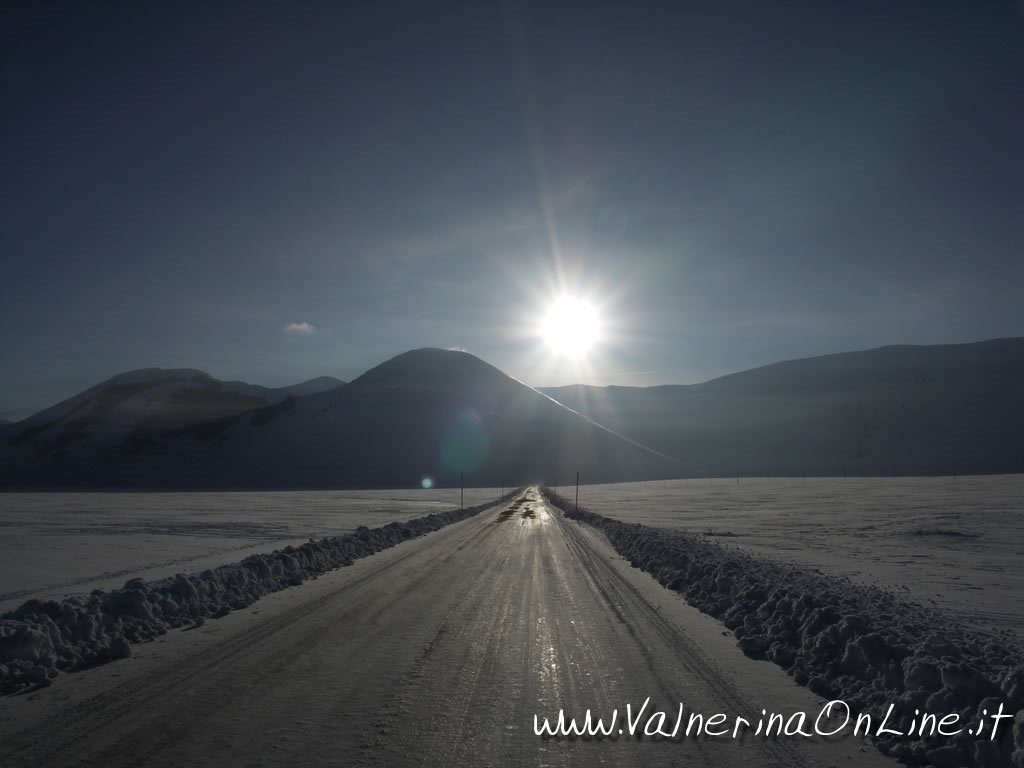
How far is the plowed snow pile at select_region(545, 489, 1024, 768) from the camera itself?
6.38 metres

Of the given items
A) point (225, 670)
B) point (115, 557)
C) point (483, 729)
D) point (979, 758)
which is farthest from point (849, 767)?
point (115, 557)

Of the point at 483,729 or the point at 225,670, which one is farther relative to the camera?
the point at 225,670

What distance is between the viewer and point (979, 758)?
5.93 m

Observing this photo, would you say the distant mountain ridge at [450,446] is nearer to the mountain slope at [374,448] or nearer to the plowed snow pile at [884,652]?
the mountain slope at [374,448]

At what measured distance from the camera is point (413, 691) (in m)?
7.90

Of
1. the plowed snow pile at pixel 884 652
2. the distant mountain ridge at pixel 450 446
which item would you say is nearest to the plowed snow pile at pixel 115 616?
the plowed snow pile at pixel 884 652

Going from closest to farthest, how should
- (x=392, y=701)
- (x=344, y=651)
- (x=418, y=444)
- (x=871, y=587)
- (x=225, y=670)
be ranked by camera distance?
(x=392, y=701) → (x=225, y=670) → (x=344, y=651) → (x=871, y=587) → (x=418, y=444)

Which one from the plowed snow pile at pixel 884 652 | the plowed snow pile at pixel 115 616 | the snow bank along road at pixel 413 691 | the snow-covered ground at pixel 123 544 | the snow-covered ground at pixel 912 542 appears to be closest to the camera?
the snow bank along road at pixel 413 691

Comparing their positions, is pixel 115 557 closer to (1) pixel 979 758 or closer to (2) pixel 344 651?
(2) pixel 344 651

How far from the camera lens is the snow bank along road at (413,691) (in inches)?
245

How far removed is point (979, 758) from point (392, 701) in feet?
18.7

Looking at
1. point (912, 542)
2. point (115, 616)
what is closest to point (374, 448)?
point (912, 542)

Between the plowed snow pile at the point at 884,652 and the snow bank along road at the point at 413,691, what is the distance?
419 millimetres

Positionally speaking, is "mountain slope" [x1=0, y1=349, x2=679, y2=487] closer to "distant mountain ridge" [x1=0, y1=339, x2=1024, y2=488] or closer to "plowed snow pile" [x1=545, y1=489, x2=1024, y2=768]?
"distant mountain ridge" [x1=0, y1=339, x2=1024, y2=488]
